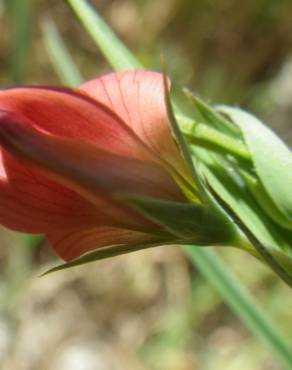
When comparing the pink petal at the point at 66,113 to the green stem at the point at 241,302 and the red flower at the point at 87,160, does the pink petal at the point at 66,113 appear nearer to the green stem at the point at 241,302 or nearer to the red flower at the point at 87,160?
the red flower at the point at 87,160

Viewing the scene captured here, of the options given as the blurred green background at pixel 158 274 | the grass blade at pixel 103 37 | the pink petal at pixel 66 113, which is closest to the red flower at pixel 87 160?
the pink petal at pixel 66 113

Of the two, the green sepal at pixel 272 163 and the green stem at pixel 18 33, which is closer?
the green sepal at pixel 272 163

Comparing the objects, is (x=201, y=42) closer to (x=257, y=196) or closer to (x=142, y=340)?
(x=142, y=340)

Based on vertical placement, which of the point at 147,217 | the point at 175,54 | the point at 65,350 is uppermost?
the point at 147,217

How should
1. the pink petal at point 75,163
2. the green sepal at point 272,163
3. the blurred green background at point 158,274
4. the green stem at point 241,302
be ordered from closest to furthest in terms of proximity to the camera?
the pink petal at point 75,163 → the green sepal at point 272,163 → the green stem at point 241,302 → the blurred green background at point 158,274

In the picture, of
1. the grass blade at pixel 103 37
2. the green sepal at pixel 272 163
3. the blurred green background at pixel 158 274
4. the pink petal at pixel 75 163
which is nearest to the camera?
the pink petal at pixel 75 163

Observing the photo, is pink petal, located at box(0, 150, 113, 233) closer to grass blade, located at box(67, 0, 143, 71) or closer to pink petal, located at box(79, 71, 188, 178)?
pink petal, located at box(79, 71, 188, 178)

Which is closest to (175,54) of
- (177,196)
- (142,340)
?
(142,340)
